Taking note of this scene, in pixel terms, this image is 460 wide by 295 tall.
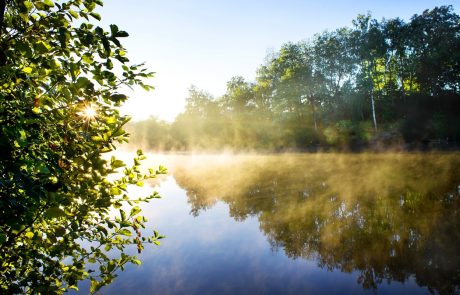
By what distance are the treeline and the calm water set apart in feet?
77.6

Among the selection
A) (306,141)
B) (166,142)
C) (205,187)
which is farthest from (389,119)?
(166,142)

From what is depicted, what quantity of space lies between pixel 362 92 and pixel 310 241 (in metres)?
44.8

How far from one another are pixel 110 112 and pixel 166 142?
243 feet

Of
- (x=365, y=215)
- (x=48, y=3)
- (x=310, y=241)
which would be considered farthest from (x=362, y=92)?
(x=48, y=3)

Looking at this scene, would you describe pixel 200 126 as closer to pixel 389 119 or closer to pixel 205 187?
pixel 389 119

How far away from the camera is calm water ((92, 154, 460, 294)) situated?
6801 mm

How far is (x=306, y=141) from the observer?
43.2 meters

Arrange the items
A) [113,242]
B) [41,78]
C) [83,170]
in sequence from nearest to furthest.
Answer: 1. [41,78]
2. [83,170]
3. [113,242]

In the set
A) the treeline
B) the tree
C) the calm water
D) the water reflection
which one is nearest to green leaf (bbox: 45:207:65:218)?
the tree

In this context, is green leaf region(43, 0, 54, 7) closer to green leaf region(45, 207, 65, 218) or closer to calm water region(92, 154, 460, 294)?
green leaf region(45, 207, 65, 218)

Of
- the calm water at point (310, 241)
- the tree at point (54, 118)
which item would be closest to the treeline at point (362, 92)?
the calm water at point (310, 241)

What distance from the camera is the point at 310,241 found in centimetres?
886

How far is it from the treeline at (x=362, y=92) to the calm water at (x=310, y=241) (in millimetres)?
23639

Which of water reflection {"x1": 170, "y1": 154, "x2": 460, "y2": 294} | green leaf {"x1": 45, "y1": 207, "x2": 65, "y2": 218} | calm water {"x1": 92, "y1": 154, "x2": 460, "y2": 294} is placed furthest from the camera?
water reflection {"x1": 170, "y1": 154, "x2": 460, "y2": 294}
